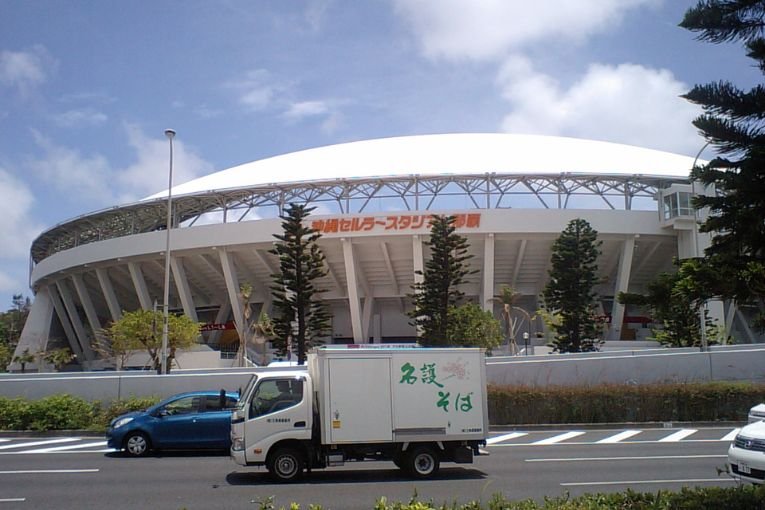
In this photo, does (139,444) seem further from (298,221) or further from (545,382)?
(298,221)

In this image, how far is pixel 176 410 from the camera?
16.4 meters

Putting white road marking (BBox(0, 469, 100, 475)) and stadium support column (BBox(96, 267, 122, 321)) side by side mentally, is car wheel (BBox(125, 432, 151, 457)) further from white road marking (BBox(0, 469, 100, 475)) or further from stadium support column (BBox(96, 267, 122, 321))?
stadium support column (BBox(96, 267, 122, 321))

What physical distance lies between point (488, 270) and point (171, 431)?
32.8 m

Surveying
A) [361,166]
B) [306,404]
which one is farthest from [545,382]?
[361,166]

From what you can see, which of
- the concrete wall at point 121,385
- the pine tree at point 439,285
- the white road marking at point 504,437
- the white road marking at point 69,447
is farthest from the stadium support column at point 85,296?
the white road marking at point 504,437

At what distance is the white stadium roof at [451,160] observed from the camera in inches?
1895

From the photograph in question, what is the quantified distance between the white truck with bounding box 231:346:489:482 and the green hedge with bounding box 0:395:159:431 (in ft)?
36.1

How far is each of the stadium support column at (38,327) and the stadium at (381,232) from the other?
10.8 inches

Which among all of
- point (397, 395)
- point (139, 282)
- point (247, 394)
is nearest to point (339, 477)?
point (397, 395)

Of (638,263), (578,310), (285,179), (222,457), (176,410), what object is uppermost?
(285,179)

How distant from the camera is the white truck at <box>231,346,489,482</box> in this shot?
12.1m

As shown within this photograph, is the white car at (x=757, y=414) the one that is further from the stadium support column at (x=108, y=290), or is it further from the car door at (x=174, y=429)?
the stadium support column at (x=108, y=290)

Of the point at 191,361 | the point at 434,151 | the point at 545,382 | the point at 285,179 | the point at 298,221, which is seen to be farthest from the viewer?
the point at 434,151

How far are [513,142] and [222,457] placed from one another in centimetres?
4507
